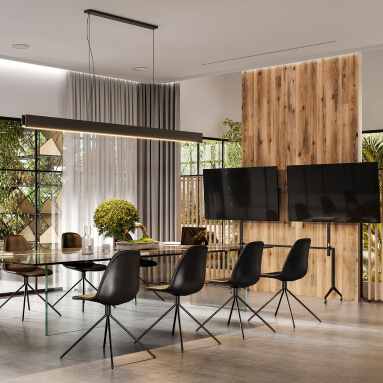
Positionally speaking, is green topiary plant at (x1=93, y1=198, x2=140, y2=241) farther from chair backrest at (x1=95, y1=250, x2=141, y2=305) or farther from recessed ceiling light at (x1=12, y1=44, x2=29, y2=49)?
recessed ceiling light at (x1=12, y1=44, x2=29, y2=49)

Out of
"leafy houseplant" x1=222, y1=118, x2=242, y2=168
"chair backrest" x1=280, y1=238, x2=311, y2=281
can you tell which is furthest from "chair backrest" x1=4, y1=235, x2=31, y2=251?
"leafy houseplant" x1=222, y1=118, x2=242, y2=168

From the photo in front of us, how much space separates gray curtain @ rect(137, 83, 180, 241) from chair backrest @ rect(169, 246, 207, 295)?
4627 mm

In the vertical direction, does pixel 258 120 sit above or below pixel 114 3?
below

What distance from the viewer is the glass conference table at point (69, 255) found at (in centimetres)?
582

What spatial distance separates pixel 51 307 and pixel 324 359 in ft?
8.47

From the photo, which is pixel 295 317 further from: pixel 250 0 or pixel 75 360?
pixel 250 0

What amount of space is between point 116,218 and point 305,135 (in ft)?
11.0

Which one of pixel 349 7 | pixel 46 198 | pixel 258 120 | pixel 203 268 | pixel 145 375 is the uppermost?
pixel 349 7

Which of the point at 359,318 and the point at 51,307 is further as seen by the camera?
the point at 359,318

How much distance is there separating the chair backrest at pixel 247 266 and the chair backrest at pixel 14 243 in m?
2.63

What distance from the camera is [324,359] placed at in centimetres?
551

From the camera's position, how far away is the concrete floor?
16.5 ft

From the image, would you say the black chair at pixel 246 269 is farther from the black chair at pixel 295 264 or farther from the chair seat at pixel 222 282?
the black chair at pixel 295 264

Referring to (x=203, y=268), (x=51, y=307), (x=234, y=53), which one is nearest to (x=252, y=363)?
(x=203, y=268)
